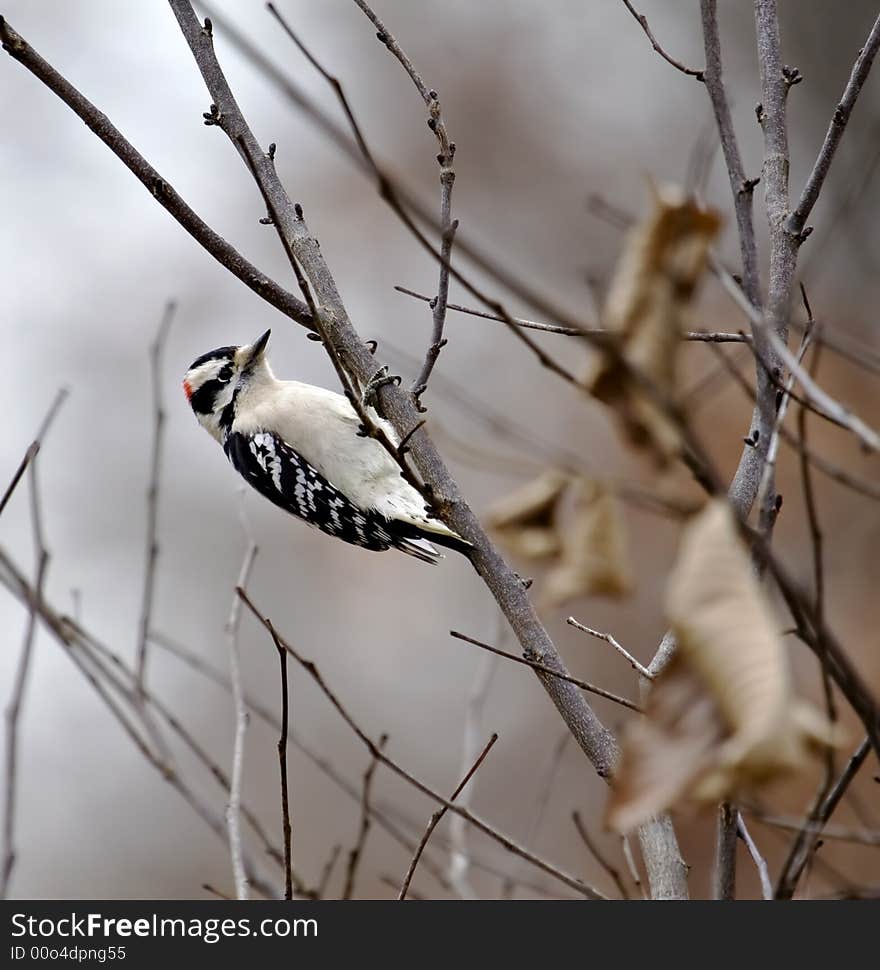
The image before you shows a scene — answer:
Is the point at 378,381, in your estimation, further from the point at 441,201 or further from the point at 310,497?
the point at 310,497

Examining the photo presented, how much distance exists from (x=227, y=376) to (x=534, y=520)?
4.00 meters

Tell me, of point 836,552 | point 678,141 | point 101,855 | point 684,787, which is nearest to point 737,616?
point 684,787

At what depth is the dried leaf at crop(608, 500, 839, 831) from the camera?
0.99m

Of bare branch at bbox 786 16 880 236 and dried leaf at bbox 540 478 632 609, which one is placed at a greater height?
bare branch at bbox 786 16 880 236

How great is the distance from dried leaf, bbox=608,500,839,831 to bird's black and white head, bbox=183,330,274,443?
4009mm

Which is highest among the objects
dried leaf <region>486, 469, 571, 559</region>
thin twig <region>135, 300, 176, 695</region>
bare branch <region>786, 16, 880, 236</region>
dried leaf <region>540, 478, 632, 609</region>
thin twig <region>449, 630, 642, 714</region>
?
bare branch <region>786, 16, 880, 236</region>

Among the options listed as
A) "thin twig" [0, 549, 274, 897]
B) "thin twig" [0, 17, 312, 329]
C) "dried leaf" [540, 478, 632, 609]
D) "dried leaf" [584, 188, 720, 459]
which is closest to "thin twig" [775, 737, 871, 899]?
"dried leaf" [540, 478, 632, 609]

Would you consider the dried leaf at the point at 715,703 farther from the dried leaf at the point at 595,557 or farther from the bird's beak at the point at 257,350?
the bird's beak at the point at 257,350

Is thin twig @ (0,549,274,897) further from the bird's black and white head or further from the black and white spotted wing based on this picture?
the bird's black and white head

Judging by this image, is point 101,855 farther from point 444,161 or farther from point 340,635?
point 444,161

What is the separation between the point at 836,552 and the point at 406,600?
13.2 feet

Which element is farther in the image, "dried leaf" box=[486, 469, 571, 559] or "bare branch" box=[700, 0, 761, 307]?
"bare branch" box=[700, 0, 761, 307]

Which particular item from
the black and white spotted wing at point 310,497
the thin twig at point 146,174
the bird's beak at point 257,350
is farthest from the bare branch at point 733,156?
the bird's beak at point 257,350

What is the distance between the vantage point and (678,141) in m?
10.7
